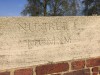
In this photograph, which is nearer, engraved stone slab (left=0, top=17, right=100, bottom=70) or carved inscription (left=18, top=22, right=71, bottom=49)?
engraved stone slab (left=0, top=17, right=100, bottom=70)

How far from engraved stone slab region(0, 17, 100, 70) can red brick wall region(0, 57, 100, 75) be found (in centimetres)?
5

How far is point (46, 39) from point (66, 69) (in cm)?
40

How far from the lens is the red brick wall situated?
2.50 meters

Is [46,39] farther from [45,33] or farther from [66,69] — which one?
[66,69]

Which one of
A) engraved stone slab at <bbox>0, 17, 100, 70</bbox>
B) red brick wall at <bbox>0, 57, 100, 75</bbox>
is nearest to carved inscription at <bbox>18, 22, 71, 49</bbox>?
engraved stone slab at <bbox>0, 17, 100, 70</bbox>

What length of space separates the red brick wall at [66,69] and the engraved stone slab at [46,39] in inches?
1.8

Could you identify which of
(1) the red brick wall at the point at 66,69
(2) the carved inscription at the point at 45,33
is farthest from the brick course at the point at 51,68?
(2) the carved inscription at the point at 45,33

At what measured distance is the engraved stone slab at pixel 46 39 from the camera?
241cm

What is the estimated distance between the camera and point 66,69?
9.16ft

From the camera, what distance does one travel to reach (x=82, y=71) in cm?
292

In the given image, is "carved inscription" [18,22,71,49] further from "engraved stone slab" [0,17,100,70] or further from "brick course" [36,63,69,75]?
"brick course" [36,63,69,75]

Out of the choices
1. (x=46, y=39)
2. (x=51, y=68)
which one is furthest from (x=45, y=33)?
(x=51, y=68)

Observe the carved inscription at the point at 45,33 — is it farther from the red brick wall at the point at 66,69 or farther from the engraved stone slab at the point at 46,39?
the red brick wall at the point at 66,69

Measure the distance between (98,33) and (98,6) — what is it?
1353 centimetres
